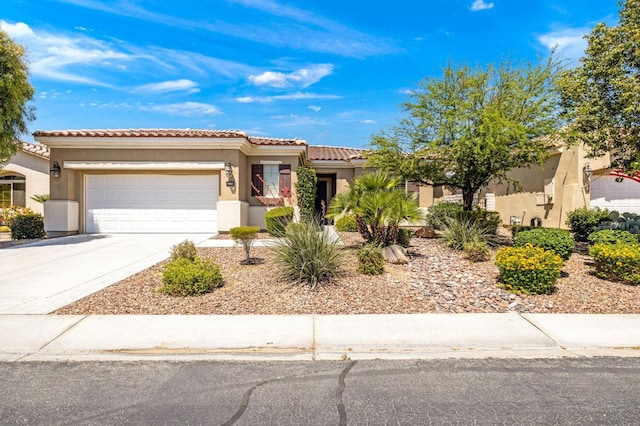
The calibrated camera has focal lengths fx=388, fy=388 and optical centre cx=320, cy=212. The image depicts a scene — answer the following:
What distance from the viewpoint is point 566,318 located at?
5.97 m

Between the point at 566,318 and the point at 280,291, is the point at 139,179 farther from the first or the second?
the point at 566,318

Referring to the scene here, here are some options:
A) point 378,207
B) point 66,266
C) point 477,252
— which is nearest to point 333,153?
point 378,207

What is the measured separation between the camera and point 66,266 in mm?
9617

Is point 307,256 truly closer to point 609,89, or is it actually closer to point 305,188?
point 609,89

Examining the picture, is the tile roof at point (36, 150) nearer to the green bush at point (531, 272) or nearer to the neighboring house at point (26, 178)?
the neighboring house at point (26, 178)

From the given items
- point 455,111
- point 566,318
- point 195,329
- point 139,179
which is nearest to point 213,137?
point 139,179

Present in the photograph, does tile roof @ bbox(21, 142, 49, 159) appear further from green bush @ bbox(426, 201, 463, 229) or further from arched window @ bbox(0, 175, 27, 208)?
green bush @ bbox(426, 201, 463, 229)

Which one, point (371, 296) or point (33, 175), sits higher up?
point (33, 175)

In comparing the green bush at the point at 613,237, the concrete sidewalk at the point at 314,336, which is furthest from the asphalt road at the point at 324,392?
the green bush at the point at 613,237

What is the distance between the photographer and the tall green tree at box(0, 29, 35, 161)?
40.2 ft

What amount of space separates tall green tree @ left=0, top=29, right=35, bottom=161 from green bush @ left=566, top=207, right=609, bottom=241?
19.4 meters

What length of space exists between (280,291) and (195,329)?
1.95m

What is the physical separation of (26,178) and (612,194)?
94.5 ft

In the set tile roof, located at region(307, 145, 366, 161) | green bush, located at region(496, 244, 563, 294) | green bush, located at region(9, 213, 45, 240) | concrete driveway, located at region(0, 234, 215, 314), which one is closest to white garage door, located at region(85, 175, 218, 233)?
concrete driveway, located at region(0, 234, 215, 314)
